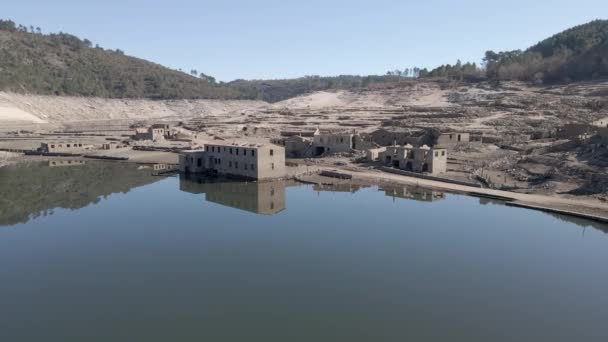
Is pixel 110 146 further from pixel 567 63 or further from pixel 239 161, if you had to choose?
pixel 567 63

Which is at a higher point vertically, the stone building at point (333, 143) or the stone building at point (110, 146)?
the stone building at point (333, 143)

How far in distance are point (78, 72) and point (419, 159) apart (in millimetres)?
110658

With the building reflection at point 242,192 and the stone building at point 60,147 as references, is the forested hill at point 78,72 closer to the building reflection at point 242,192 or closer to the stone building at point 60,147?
the stone building at point 60,147

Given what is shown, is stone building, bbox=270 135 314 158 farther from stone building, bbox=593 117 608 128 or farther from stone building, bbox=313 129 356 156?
stone building, bbox=593 117 608 128

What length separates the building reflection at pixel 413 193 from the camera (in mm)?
33447

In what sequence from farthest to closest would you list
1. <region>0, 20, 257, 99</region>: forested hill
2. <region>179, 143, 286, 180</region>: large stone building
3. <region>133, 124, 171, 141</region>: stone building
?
<region>0, 20, 257, 99</region>: forested hill < <region>133, 124, 171, 141</region>: stone building < <region>179, 143, 286, 180</region>: large stone building

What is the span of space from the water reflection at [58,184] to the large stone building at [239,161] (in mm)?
3702

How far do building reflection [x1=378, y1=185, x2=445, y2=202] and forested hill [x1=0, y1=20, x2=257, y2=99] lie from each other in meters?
87.2

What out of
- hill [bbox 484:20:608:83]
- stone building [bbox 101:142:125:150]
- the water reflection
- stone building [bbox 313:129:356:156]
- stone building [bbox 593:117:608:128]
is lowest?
the water reflection

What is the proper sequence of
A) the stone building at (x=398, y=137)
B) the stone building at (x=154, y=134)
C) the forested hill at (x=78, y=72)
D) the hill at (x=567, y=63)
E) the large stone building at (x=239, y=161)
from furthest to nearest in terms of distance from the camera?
the forested hill at (x=78, y=72) → the hill at (x=567, y=63) → the stone building at (x=154, y=134) → the stone building at (x=398, y=137) → the large stone building at (x=239, y=161)

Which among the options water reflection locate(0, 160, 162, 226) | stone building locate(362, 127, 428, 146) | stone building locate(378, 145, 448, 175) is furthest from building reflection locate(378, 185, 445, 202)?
water reflection locate(0, 160, 162, 226)

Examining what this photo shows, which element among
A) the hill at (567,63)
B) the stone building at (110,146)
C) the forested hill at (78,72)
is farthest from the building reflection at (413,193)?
the forested hill at (78,72)

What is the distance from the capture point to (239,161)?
3925cm

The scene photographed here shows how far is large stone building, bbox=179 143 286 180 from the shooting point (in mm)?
37938
